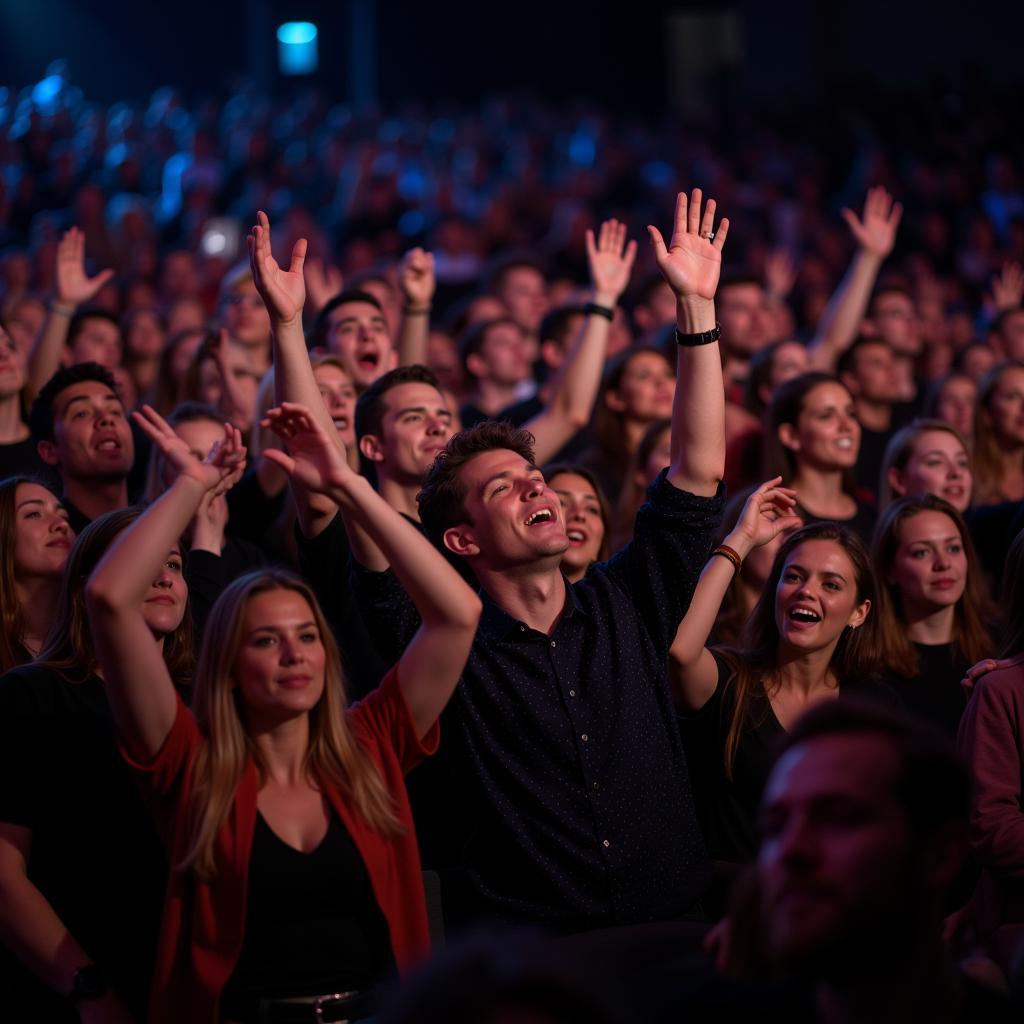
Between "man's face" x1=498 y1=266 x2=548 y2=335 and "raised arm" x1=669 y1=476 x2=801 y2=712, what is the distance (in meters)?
3.62

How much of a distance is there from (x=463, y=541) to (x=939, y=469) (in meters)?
2.15

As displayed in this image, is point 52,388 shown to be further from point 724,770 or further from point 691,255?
point 724,770

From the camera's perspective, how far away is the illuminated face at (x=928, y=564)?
394 cm

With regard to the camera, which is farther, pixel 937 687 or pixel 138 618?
pixel 937 687

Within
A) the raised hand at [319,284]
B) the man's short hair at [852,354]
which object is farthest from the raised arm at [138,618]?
the man's short hair at [852,354]

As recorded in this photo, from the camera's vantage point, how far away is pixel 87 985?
2.62 metres

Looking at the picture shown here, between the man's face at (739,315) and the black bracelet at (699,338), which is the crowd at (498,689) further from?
the man's face at (739,315)

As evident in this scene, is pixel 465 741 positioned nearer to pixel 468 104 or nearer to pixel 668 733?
pixel 668 733

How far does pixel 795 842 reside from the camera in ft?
5.89

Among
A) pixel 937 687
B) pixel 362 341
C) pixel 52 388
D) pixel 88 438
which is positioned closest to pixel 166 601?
pixel 88 438

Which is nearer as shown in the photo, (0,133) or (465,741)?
(465,741)

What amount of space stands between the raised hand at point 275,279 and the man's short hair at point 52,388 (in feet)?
3.83

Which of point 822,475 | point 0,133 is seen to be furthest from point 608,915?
point 0,133

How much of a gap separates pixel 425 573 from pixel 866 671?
153 cm
